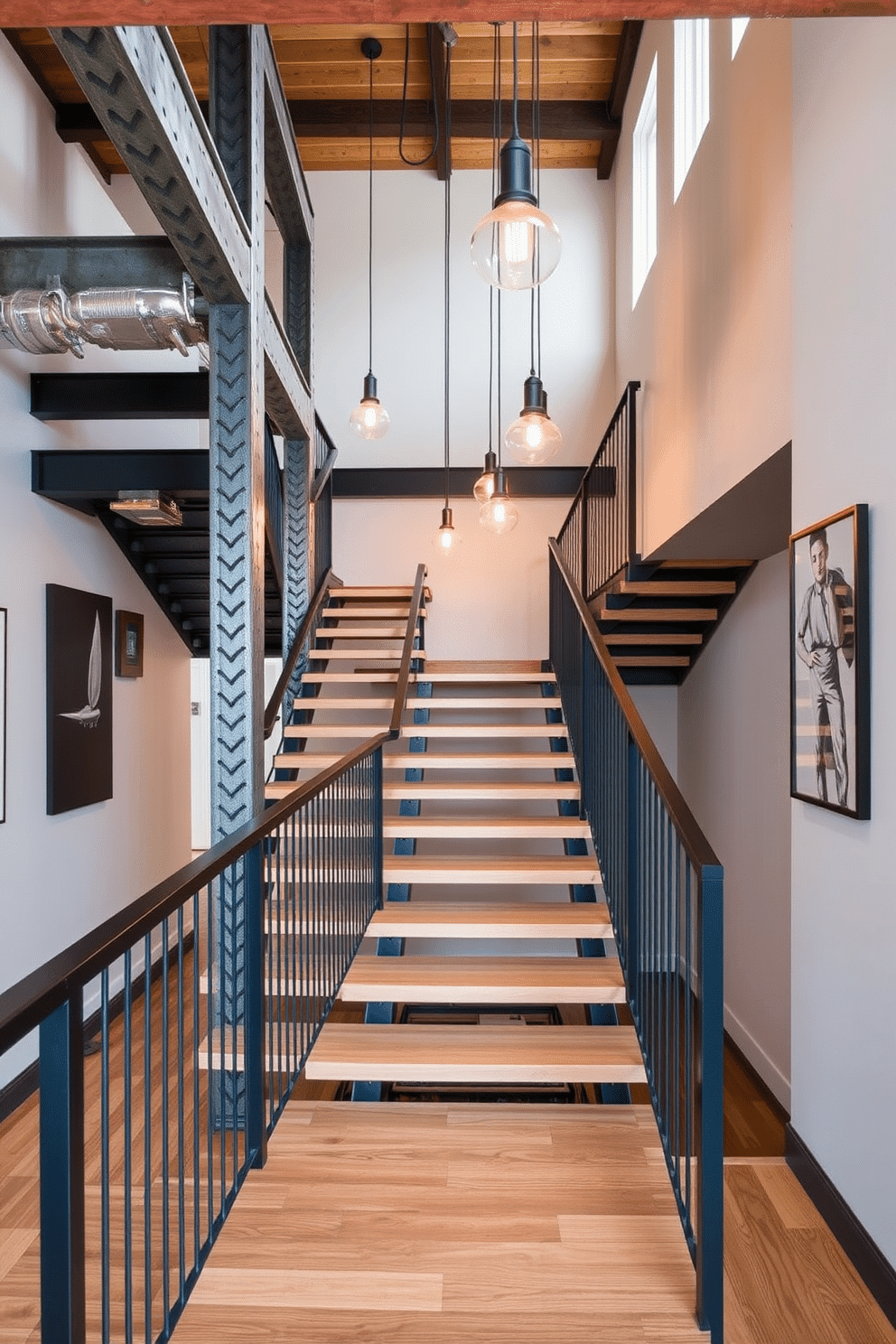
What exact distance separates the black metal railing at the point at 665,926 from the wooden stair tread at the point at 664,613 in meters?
1.52

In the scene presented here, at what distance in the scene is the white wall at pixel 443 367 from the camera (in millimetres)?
8078

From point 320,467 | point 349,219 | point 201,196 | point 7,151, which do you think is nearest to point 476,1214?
point 201,196

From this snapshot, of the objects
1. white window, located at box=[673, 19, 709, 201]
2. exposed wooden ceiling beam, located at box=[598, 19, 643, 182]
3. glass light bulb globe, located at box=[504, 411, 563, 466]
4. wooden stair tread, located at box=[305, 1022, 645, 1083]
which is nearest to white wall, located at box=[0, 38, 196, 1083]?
wooden stair tread, located at box=[305, 1022, 645, 1083]

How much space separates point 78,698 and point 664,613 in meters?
3.66

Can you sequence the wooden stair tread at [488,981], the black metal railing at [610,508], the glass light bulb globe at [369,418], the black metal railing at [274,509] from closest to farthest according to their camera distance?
the wooden stair tread at [488,981], the black metal railing at [274,509], the glass light bulb globe at [369,418], the black metal railing at [610,508]

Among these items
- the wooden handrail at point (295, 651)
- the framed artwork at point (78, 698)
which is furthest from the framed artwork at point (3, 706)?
the wooden handrail at point (295, 651)

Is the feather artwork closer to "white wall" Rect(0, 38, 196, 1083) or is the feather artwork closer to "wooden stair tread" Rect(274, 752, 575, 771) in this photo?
"white wall" Rect(0, 38, 196, 1083)

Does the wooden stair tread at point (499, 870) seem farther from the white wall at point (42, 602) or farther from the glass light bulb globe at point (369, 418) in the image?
the glass light bulb globe at point (369, 418)

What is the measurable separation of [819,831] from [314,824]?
158 cm

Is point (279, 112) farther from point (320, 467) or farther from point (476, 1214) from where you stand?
point (476, 1214)

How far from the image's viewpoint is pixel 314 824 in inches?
112

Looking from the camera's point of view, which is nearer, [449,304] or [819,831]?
[819,831]

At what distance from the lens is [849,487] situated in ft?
8.45

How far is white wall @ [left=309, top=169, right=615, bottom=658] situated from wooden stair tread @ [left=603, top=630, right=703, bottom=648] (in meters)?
1.65
